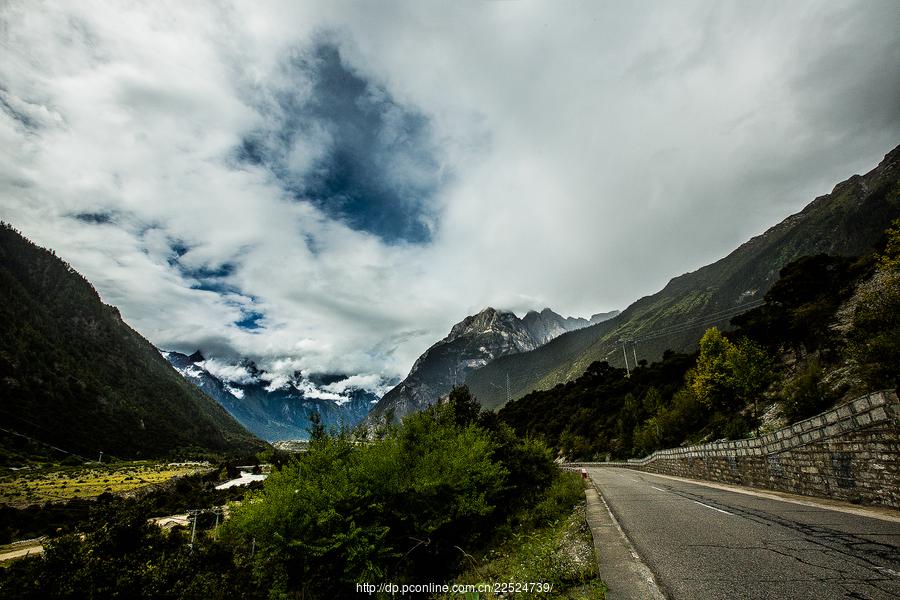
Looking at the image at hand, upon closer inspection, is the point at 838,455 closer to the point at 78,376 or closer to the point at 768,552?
the point at 768,552

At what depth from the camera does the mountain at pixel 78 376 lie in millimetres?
93250

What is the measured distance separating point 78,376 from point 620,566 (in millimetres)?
161898

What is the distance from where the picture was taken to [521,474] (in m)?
19.2

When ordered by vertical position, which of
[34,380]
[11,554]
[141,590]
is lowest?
[11,554]

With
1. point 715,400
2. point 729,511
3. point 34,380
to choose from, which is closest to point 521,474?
point 729,511

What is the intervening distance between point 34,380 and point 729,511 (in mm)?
150156

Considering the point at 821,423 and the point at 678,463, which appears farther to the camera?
the point at 678,463

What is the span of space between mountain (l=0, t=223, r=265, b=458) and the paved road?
11411 cm

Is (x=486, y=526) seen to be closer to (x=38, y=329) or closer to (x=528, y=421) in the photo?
(x=528, y=421)

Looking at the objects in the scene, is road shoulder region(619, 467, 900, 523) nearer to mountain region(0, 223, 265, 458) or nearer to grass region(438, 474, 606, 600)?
grass region(438, 474, 606, 600)

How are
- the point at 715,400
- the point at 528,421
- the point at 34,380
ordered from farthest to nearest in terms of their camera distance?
the point at 34,380, the point at 528,421, the point at 715,400

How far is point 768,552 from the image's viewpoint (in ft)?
20.6

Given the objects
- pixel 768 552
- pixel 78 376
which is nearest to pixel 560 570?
pixel 768 552

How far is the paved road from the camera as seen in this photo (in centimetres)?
476
